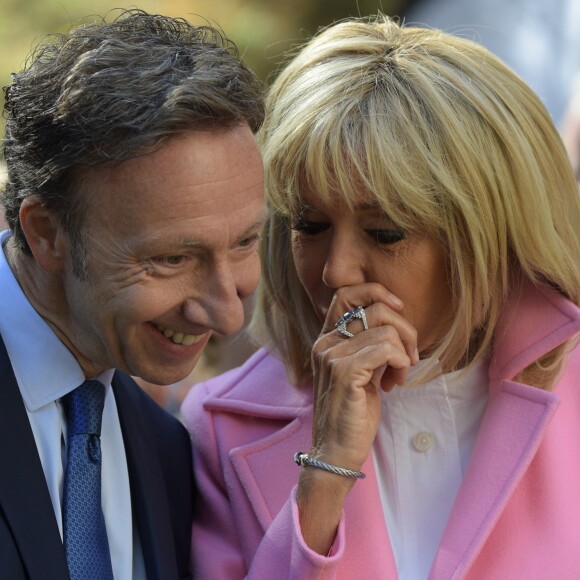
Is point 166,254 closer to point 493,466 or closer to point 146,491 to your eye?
point 146,491

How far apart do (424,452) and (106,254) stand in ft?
3.53

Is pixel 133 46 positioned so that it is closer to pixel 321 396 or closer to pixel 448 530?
pixel 321 396

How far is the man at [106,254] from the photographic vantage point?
222 cm

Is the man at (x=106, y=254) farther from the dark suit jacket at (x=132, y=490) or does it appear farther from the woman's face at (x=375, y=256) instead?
the woman's face at (x=375, y=256)

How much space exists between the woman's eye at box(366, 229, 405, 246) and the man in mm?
339

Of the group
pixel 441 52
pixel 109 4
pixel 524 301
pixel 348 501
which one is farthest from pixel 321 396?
pixel 109 4

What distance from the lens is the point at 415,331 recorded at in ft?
8.67

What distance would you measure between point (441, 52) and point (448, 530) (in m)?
1.24

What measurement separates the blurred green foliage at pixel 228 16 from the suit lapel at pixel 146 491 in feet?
13.7

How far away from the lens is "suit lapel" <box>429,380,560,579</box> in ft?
8.47

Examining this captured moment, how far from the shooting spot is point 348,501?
2.74 meters

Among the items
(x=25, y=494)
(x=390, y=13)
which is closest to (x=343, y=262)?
(x=25, y=494)

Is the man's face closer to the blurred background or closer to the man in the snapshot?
the man

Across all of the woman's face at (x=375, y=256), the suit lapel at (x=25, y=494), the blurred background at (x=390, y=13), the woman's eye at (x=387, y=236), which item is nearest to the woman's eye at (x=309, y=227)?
the woman's face at (x=375, y=256)
